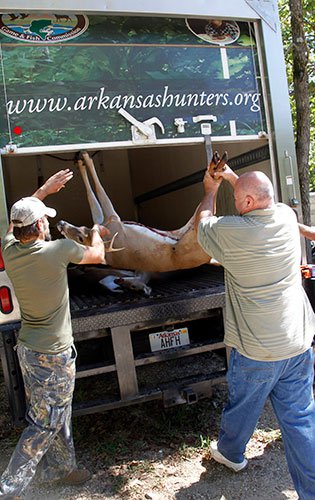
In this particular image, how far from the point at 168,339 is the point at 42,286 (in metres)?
1.23

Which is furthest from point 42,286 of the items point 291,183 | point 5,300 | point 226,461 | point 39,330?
point 291,183

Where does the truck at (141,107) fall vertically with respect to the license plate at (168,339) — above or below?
above

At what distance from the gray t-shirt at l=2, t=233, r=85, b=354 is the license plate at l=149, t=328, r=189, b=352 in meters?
0.86

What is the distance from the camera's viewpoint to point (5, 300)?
326 centimetres

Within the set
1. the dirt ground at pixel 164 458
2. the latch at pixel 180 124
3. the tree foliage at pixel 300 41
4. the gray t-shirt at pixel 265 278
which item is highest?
the tree foliage at pixel 300 41

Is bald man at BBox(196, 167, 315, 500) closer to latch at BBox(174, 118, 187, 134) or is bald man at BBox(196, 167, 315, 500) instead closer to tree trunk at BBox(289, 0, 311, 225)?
latch at BBox(174, 118, 187, 134)

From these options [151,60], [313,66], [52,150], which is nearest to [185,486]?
[52,150]

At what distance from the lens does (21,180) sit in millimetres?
8039

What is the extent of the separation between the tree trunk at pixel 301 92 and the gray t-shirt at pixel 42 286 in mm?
4370

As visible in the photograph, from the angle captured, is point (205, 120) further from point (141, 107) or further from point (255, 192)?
point (255, 192)

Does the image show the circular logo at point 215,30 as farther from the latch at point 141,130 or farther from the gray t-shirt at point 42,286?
the gray t-shirt at point 42,286

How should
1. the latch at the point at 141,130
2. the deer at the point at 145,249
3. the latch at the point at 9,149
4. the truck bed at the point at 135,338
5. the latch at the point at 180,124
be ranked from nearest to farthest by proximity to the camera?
the latch at the point at 9,149 < the truck bed at the point at 135,338 < the latch at the point at 141,130 < the latch at the point at 180,124 < the deer at the point at 145,249

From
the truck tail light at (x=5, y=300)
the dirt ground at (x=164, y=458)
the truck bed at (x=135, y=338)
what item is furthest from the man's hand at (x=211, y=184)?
the dirt ground at (x=164, y=458)

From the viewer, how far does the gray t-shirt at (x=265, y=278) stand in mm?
2691
